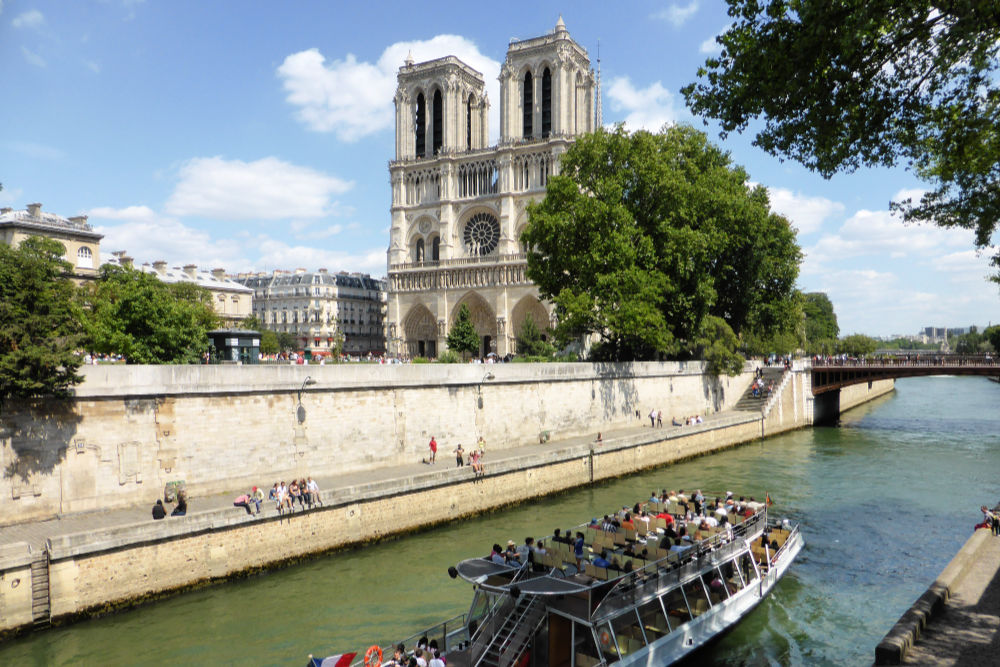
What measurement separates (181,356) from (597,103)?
56.0 m

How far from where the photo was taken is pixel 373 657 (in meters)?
9.63

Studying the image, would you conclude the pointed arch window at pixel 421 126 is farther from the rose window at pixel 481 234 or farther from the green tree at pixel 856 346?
the green tree at pixel 856 346

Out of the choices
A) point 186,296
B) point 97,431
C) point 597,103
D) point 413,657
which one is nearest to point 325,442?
point 97,431

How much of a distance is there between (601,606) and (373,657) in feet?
11.1

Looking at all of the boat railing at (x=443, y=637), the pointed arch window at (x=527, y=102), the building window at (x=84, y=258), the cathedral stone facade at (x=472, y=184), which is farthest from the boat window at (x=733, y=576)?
the pointed arch window at (x=527, y=102)

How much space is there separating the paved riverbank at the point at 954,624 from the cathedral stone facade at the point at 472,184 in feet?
165

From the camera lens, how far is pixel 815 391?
42125 millimetres

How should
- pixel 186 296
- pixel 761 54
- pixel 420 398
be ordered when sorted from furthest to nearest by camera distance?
1. pixel 186 296
2. pixel 420 398
3. pixel 761 54

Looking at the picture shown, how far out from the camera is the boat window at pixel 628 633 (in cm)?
1048

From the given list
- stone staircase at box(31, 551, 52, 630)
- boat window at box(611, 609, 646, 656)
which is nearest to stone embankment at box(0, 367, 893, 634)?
stone staircase at box(31, 551, 52, 630)

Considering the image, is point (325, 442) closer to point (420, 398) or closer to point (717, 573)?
point (420, 398)

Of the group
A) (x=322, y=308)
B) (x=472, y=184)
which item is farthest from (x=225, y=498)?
(x=322, y=308)

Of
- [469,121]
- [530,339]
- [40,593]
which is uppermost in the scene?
[469,121]

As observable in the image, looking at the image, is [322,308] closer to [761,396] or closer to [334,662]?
[761,396]
